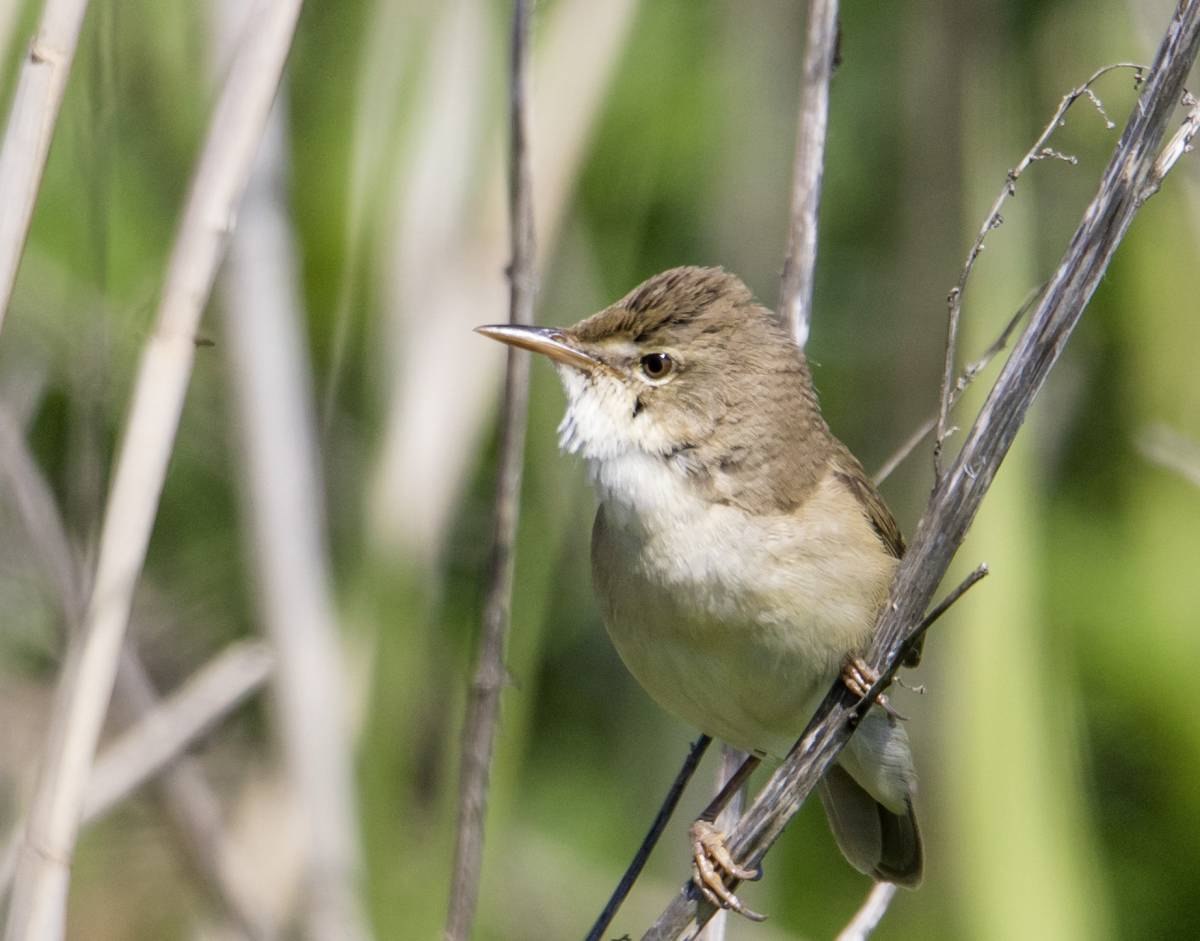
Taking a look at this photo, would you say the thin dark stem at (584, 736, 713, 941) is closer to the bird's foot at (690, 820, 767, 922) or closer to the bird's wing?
the bird's foot at (690, 820, 767, 922)

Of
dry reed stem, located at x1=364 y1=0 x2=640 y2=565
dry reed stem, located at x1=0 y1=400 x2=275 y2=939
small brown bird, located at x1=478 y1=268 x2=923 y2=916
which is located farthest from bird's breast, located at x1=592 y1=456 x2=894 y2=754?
dry reed stem, located at x1=0 y1=400 x2=275 y2=939

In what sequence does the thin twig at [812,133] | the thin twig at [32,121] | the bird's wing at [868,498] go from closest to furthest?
the thin twig at [32,121] < the thin twig at [812,133] < the bird's wing at [868,498]

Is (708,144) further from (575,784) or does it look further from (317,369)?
(575,784)

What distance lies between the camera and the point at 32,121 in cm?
176

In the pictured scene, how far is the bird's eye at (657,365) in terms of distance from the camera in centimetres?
233

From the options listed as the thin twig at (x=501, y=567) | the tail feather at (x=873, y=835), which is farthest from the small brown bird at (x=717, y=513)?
the tail feather at (x=873, y=835)

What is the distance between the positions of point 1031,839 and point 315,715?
50.3 inches

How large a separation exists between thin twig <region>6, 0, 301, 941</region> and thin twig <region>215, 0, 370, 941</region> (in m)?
0.79

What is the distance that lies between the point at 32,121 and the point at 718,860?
135 cm

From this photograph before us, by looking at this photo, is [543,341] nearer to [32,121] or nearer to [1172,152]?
[32,121]

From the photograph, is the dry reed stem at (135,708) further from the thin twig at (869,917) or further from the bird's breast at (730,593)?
the thin twig at (869,917)

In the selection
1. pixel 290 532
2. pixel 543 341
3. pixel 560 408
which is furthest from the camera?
pixel 560 408

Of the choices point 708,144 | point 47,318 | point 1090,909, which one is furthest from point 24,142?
point 708,144

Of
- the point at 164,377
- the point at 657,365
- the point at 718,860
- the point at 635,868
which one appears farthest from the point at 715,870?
the point at 164,377
